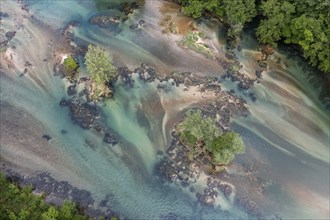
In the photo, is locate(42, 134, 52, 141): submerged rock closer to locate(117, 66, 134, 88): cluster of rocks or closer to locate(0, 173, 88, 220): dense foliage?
locate(0, 173, 88, 220): dense foliage

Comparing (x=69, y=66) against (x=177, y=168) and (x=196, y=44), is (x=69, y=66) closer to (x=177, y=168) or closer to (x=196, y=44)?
(x=196, y=44)

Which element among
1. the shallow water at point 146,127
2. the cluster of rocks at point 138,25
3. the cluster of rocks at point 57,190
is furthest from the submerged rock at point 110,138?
the cluster of rocks at point 138,25

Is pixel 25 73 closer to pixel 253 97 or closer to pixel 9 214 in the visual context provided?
pixel 9 214

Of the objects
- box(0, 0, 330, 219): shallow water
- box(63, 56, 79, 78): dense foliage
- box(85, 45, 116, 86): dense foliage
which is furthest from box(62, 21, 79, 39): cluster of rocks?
box(85, 45, 116, 86): dense foliage

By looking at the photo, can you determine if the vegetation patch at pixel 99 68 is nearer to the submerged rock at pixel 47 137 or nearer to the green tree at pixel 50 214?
the submerged rock at pixel 47 137

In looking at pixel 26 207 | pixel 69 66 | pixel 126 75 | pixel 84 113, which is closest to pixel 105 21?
pixel 69 66
